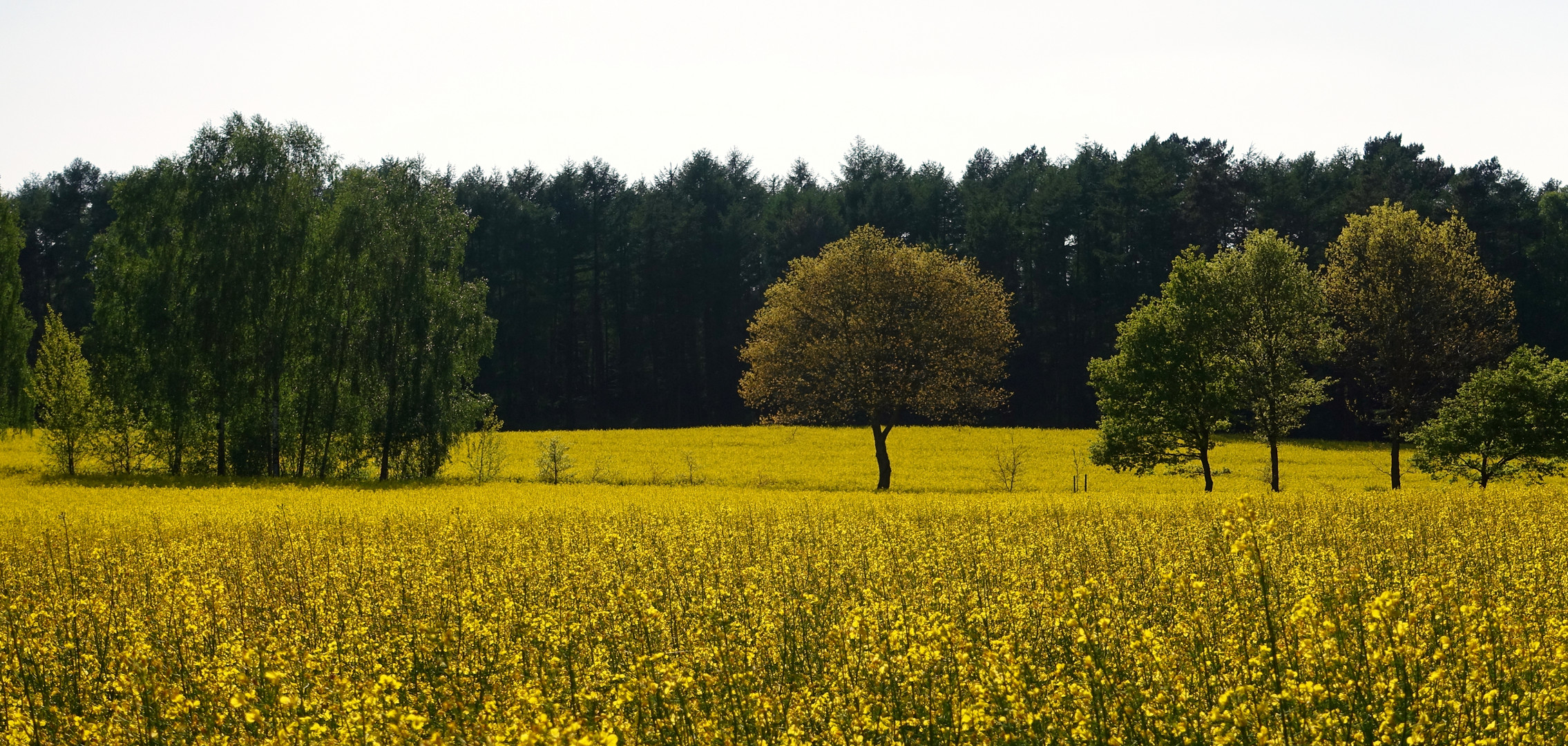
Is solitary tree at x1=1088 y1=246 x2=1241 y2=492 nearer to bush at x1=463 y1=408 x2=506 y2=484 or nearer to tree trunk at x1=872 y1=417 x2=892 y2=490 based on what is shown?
tree trunk at x1=872 y1=417 x2=892 y2=490

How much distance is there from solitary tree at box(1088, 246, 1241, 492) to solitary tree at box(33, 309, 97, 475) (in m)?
37.6

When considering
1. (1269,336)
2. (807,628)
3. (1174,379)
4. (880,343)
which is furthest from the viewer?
(880,343)

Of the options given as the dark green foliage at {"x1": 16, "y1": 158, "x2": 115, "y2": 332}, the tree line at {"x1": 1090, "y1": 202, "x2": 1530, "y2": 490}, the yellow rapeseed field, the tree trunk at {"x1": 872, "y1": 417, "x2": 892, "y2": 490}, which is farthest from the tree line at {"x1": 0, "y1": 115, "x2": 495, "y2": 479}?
the dark green foliage at {"x1": 16, "y1": 158, "x2": 115, "y2": 332}

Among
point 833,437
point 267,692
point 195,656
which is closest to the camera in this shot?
point 267,692

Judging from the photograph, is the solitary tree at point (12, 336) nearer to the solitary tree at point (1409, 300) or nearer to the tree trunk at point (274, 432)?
the tree trunk at point (274, 432)

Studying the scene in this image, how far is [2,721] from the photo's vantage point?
565 centimetres

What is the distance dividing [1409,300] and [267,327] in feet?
142

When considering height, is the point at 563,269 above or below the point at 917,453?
above

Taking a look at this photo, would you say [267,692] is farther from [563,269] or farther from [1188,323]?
[563,269]

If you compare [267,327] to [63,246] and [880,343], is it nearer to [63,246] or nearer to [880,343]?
[880,343]

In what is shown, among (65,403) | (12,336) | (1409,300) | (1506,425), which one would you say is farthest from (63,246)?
(1506,425)

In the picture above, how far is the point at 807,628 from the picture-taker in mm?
8102

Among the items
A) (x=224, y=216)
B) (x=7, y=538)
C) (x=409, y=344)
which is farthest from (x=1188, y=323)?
(x=224, y=216)

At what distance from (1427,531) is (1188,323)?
22358 mm
